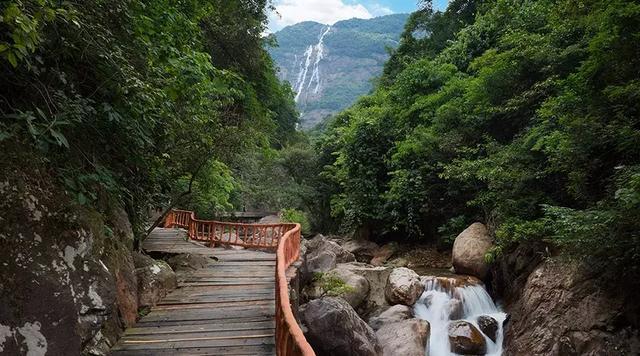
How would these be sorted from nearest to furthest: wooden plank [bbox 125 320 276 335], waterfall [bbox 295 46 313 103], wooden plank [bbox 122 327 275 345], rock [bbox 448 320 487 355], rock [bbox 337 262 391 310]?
1. wooden plank [bbox 122 327 275 345]
2. wooden plank [bbox 125 320 276 335]
3. rock [bbox 448 320 487 355]
4. rock [bbox 337 262 391 310]
5. waterfall [bbox 295 46 313 103]

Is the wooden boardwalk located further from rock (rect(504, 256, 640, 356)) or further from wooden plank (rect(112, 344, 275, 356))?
Result: rock (rect(504, 256, 640, 356))

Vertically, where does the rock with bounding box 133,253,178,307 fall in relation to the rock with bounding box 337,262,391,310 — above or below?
above

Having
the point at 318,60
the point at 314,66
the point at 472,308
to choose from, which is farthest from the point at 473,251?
the point at 318,60

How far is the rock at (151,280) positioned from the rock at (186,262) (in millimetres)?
1210

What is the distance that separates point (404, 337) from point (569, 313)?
10.7ft

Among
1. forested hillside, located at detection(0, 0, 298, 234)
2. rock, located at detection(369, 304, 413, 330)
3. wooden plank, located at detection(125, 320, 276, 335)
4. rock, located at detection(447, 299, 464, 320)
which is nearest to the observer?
forested hillside, located at detection(0, 0, 298, 234)

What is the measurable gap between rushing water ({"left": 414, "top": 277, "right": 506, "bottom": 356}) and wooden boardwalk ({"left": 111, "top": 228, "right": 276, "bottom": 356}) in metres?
4.23

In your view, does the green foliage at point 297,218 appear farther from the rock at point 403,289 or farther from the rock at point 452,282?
Result: the rock at point 452,282

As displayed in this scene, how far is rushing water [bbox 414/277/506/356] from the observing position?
30.1 ft

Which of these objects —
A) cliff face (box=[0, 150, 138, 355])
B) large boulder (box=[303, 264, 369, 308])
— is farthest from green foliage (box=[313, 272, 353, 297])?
cliff face (box=[0, 150, 138, 355])

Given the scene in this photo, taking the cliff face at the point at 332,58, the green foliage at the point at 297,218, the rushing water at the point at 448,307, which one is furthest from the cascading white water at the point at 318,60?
the rushing water at the point at 448,307

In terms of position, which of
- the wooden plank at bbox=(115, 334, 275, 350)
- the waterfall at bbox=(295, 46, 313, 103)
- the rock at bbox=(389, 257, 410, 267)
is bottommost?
the rock at bbox=(389, 257, 410, 267)

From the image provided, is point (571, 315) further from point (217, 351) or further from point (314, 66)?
point (314, 66)

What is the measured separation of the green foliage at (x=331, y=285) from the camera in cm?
1018
